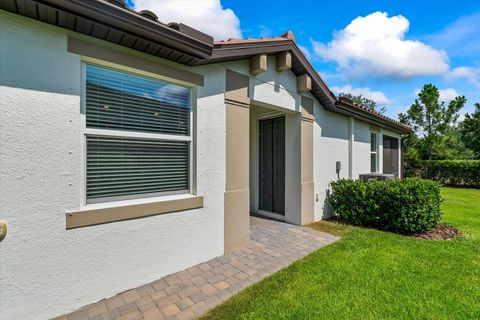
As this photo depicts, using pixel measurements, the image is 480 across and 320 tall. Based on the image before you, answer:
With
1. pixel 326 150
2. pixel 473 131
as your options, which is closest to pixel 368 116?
pixel 326 150

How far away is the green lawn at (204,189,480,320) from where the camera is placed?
9.73 feet

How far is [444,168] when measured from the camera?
741 inches

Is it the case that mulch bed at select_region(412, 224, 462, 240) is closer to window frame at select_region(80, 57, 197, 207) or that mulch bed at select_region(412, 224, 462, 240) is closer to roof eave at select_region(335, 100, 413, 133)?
roof eave at select_region(335, 100, 413, 133)

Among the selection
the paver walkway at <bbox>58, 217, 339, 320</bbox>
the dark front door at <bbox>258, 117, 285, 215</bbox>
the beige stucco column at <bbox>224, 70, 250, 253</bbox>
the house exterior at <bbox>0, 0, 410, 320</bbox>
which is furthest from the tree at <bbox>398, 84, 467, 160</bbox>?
the beige stucco column at <bbox>224, 70, 250, 253</bbox>

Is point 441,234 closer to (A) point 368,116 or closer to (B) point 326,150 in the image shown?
(B) point 326,150

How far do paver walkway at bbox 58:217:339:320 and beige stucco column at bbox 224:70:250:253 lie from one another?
42 centimetres

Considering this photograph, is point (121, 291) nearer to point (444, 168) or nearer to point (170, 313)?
point (170, 313)

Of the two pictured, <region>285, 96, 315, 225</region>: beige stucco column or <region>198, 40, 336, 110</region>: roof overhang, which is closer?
<region>198, 40, 336, 110</region>: roof overhang

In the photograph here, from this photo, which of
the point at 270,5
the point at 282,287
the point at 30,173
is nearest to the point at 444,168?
the point at 270,5

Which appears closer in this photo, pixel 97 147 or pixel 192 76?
pixel 97 147

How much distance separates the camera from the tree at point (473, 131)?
26.0 meters

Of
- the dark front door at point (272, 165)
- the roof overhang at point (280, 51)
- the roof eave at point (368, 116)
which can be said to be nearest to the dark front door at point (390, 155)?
the roof eave at point (368, 116)

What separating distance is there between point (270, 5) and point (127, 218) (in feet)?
23.5

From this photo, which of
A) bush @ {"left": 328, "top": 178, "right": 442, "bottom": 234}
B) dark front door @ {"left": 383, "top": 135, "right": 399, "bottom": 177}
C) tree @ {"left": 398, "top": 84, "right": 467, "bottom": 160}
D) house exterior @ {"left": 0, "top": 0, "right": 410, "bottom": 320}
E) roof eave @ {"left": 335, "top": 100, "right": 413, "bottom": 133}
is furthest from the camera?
tree @ {"left": 398, "top": 84, "right": 467, "bottom": 160}
